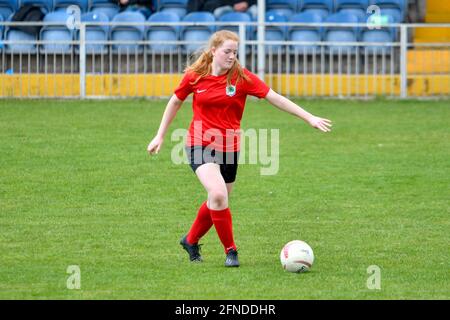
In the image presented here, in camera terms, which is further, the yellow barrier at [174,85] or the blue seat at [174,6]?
the blue seat at [174,6]

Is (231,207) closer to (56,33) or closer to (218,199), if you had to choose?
(218,199)

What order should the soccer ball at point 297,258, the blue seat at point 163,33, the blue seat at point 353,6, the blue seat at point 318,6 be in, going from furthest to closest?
1. the blue seat at point 318,6
2. the blue seat at point 353,6
3. the blue seat at point 163,33
4. the soccer ball at point 297,258

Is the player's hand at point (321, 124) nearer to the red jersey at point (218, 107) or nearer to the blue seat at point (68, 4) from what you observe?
the red jersey at point (218, 107)

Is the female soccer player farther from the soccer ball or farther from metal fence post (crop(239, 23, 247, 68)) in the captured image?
metal fence post (crop(239, 23, 247, 68))

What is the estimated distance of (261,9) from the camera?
22219 millimetres

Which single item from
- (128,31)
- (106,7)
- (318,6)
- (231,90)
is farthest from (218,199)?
(318,6)

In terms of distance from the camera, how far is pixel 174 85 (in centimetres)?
2158

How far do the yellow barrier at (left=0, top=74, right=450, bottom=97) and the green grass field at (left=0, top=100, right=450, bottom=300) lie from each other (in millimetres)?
1213

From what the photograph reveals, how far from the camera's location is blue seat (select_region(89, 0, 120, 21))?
23.8 metres

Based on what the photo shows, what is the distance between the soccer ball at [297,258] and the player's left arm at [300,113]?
0.90 metres

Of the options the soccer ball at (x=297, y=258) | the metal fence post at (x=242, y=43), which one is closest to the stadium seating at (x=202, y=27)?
the metal fence post at (x=242, y=43)

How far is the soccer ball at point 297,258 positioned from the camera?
347 inches

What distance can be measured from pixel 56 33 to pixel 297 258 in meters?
14.4
